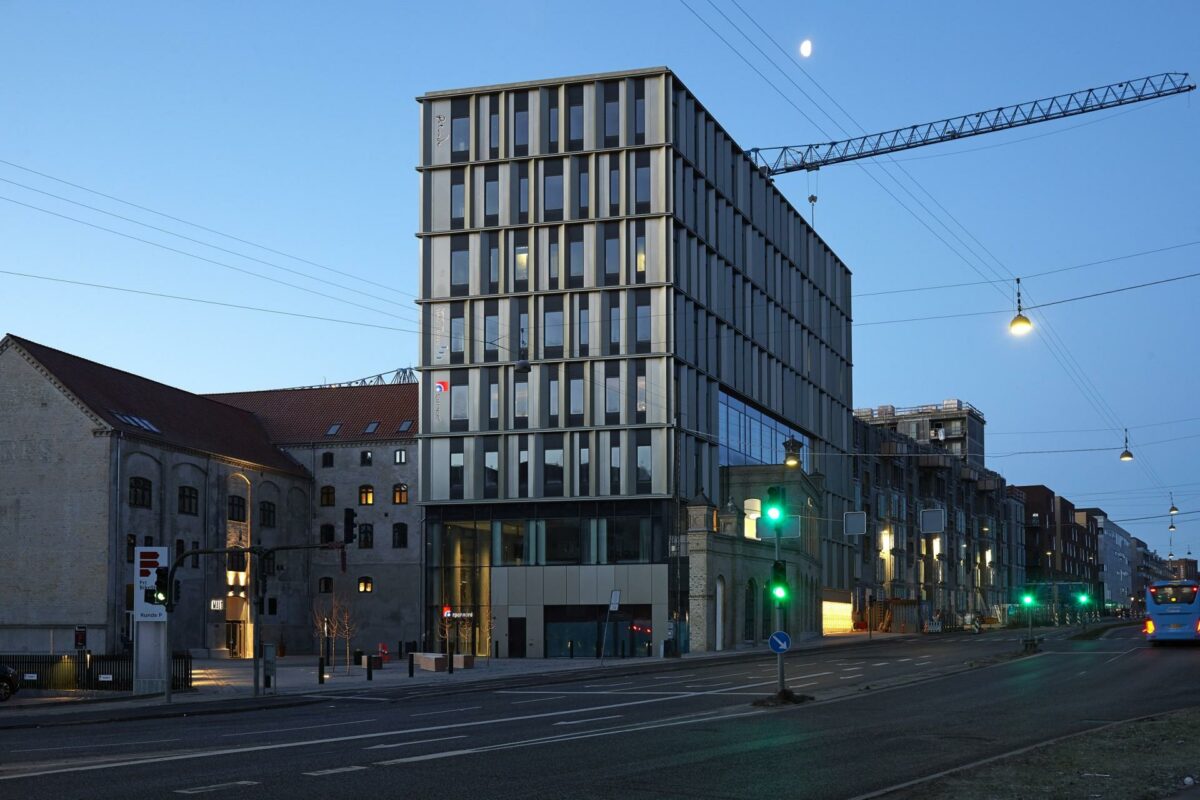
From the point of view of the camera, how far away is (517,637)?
75.3m

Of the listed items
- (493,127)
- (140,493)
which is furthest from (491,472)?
(493,127)

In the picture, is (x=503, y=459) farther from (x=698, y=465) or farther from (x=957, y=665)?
(x=957, y=665)

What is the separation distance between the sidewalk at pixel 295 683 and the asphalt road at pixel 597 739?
86.3 inches

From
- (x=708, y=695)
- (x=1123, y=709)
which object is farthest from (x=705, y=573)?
(x=1123, y=709)

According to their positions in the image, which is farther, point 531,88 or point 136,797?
point 531,88

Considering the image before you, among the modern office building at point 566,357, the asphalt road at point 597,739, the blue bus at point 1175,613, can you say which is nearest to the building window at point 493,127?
the modern office building at point 566,357

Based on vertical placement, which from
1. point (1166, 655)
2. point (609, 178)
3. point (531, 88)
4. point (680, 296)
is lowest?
point (1166, 655)

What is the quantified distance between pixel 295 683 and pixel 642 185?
3742 cm

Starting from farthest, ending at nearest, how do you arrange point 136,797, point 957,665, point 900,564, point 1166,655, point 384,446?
point 900,564
point 384,446
point 1166,655
point 957,665
point 136,797

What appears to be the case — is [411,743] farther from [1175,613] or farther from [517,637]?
[517,637]

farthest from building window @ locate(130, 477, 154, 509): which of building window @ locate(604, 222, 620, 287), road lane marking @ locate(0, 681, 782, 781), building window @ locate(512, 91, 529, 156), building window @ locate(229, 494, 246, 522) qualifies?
road lane marking @ locate(0, 681, 782, 781)

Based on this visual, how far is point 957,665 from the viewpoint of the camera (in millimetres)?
49469

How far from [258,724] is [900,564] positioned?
100 metres

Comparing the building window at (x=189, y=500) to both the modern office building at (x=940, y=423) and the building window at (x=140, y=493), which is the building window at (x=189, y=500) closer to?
the building window at (x=140, y=493)
